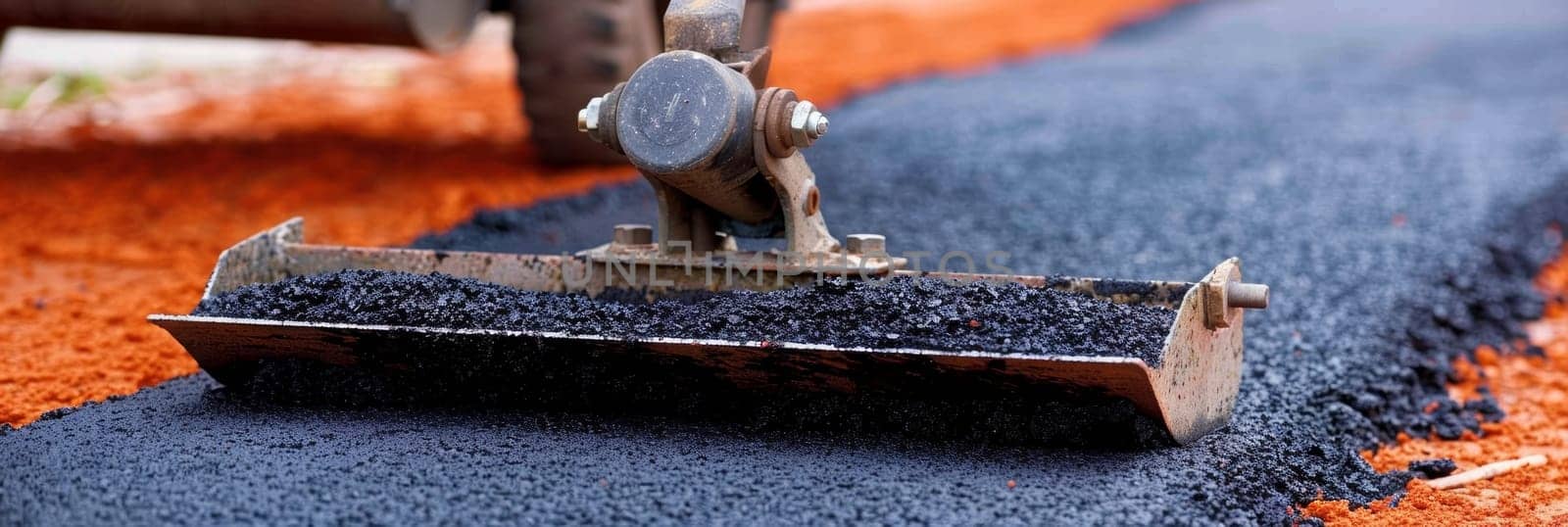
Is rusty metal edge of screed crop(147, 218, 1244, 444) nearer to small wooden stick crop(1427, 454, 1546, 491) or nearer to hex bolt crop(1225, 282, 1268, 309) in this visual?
hex bolt crop(1225, 282, 1268, 309)

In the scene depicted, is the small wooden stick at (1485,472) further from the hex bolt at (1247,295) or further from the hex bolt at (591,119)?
the hex bolt at (591,119)

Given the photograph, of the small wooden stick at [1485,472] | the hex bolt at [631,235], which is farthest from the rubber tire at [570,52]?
the small wooden stick at [1485,472]

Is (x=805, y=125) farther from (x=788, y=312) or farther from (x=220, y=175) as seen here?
(x=220, y=175)

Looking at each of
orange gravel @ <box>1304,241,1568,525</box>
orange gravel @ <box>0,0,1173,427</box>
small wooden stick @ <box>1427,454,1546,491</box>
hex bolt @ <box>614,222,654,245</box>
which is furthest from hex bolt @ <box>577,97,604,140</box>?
small wooden stick @ <box>1427,454,1546,491</box>

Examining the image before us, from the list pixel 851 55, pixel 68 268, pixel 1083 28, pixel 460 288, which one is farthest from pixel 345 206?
pixel 1083 28

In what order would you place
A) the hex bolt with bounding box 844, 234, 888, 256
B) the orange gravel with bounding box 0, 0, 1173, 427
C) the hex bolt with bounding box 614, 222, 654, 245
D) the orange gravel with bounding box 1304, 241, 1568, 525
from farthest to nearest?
the orange gravel with bounding box 0, 0, 1173, 427 → the hex bolt with bounding box 614, 222, 654, 245 → the hex bolt with bounding box 844, 234, 888, 256 → the orange gravel with bounding box 1304, 241, 1568, 525

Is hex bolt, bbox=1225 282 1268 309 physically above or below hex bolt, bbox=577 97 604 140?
below

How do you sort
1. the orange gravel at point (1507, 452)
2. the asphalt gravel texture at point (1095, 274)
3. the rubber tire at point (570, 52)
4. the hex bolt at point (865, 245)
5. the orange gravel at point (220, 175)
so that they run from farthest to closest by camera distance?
1. the rubber tire at point (570, 52)
2. the orange gravel at point (220, 175)
3. the hex bolt at point (865, 245)
4. the orange gravel at point (1507, 452)
5. the asphalt gravel texture at point (1095, 274)
